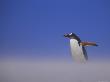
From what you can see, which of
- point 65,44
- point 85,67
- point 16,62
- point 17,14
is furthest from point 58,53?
point 17,14

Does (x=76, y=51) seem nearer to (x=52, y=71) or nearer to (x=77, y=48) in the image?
(x=77, y=48)

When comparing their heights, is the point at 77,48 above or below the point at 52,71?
above

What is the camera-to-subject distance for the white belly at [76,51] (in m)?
1.87

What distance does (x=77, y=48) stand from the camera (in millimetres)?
1872

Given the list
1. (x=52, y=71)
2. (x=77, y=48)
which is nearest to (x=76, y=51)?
(x=77, y=48)

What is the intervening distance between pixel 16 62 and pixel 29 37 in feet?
0.82

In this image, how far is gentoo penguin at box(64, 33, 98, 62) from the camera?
188 centimetres

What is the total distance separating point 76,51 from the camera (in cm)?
187

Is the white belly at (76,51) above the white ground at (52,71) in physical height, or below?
above

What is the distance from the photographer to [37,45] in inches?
77.8

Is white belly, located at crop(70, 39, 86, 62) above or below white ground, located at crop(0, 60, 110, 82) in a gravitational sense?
above

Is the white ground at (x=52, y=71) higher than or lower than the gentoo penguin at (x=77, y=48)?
lower

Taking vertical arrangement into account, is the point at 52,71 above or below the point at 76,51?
below

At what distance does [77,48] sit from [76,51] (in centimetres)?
3
